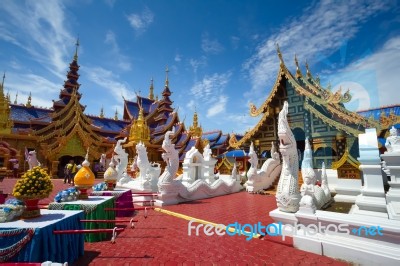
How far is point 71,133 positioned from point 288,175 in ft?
78.8

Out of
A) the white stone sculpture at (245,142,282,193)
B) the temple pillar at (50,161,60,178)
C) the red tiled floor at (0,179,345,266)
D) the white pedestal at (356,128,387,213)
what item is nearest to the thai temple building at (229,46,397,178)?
the white stone sculpture at (245,142,282,193)

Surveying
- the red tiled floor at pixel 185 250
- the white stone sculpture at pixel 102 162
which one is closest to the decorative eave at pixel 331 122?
the red tiled floor at pixel 185 250

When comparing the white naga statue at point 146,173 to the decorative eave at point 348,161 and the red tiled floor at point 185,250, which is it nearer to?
the red tiled floor at point 185,250

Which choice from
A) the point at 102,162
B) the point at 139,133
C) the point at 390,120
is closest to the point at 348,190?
the point at 390,120

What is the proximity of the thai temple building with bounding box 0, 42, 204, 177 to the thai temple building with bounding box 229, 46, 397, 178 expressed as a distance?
12.4m

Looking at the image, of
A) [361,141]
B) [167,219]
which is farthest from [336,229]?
[167,219]

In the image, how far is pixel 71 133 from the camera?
22.5 m

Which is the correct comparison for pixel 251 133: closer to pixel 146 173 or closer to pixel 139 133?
pixel 146 173

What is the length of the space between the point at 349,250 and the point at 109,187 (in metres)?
6.54

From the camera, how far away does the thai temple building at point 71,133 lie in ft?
69.2

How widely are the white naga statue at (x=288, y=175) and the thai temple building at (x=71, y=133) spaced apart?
18778 millimetres

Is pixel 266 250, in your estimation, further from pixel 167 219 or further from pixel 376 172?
pixel 167 219

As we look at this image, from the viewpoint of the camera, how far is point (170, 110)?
100ft

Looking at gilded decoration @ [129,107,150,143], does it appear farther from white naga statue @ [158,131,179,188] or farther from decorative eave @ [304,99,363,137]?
decorative eave @ [304,99,363,137]
